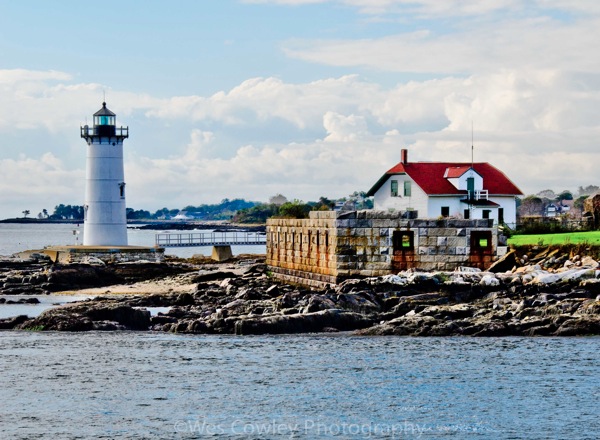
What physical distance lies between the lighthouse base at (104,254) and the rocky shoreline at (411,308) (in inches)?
929

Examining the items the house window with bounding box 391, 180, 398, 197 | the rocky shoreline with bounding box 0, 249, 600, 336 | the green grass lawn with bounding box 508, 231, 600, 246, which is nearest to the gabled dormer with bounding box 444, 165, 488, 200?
the house window with bounding box 391, 180, 398, 197

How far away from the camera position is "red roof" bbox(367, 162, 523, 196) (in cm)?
5422

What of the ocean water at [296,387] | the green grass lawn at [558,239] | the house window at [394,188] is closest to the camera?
the ocean water at [296,387]

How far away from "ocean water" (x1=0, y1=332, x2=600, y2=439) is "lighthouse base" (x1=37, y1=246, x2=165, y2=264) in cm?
3029

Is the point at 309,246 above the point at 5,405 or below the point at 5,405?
above

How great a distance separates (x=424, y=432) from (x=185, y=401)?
5.37 m

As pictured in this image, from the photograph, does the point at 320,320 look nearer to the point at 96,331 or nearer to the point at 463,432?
the point at 96,331

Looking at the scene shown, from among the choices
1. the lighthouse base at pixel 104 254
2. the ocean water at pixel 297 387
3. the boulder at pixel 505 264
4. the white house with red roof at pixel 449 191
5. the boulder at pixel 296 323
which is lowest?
the ocean water at pixel 297 387

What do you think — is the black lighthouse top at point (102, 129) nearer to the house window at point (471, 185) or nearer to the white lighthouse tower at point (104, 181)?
the white lighthouse tower at point (104, 181)

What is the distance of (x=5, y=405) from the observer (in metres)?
22.0

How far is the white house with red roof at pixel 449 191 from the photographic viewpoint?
53875mm

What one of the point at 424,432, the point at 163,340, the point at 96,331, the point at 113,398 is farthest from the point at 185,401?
the point at 96,331

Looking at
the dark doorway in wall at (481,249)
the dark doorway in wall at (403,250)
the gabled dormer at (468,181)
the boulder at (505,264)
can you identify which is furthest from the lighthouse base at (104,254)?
the boulder at (505,264)

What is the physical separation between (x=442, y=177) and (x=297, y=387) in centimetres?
3269
